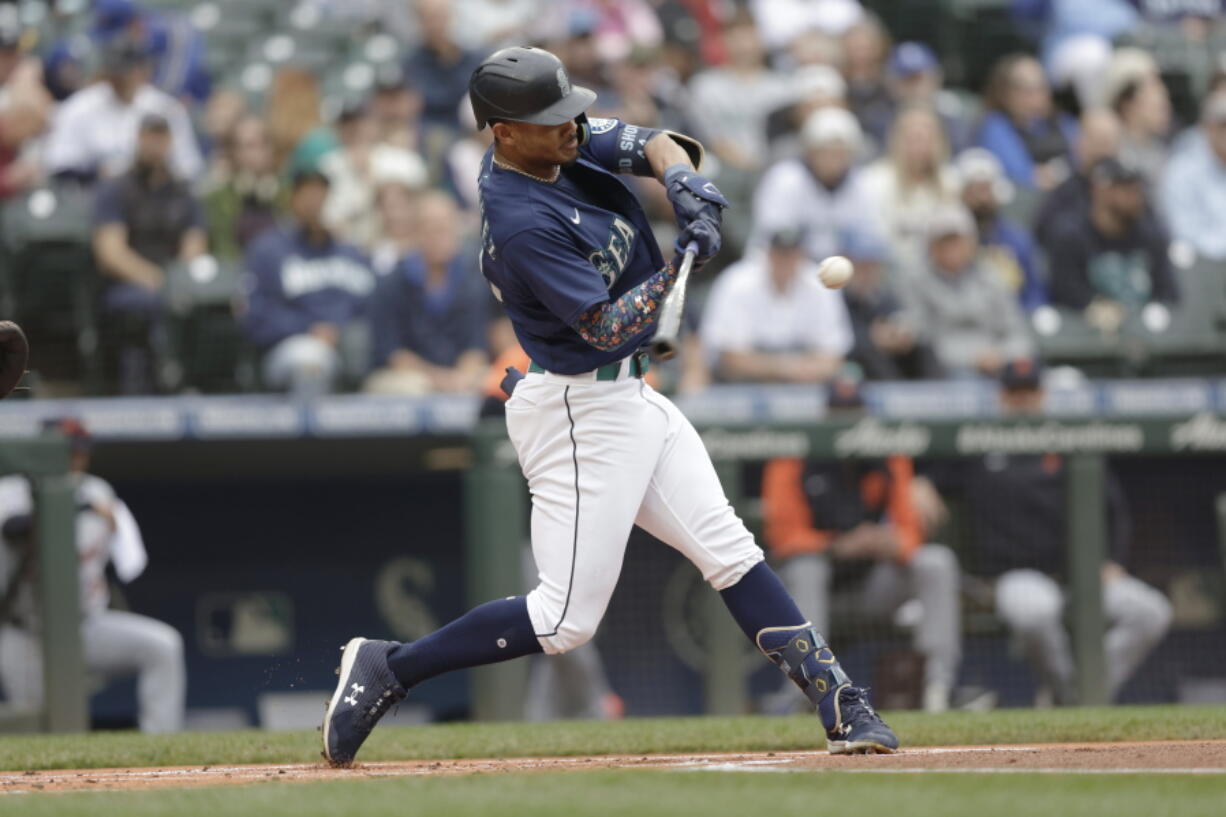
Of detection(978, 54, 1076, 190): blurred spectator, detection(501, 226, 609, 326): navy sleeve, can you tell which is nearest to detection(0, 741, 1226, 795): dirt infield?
detection(501, 226, 609, 326): navy sleeve

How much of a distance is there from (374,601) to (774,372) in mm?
2014

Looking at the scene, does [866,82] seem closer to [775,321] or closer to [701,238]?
[775,321]

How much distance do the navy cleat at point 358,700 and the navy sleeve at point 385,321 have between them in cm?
373

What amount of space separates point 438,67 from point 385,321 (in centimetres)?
233

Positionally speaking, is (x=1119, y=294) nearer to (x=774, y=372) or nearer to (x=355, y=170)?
(x=774, y=372)

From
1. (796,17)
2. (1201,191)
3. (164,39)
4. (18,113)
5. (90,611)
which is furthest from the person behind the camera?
(796,17)

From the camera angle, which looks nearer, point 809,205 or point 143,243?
point 143,243

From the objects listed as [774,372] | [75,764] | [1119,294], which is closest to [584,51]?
[774,372]

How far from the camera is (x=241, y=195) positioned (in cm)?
895

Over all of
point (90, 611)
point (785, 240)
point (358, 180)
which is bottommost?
point (90, 611)

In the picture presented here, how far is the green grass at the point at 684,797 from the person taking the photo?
330 cm

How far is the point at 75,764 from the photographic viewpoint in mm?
5074

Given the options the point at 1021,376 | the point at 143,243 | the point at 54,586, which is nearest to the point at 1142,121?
the point at 1021,376

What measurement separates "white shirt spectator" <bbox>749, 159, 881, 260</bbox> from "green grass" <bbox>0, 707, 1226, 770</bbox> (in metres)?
3.68
